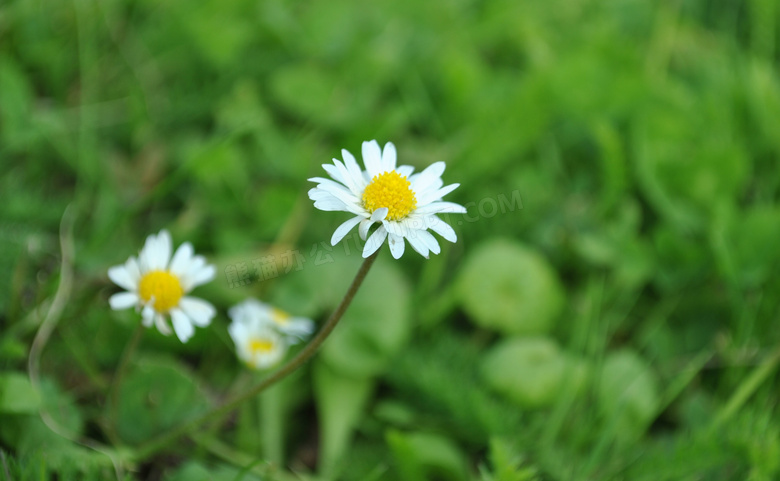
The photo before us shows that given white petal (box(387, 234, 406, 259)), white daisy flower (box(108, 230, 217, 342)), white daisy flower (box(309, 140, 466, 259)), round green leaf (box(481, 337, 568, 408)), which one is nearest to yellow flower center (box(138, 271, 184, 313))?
white daisy flower (box(108, 230, 217, 342))

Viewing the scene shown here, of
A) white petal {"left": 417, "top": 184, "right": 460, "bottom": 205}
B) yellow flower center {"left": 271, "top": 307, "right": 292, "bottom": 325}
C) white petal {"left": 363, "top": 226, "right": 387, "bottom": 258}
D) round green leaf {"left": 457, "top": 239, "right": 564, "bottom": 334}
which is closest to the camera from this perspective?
white petal {"left": 363, "top": 226, "right": 387, "bottom": 258}

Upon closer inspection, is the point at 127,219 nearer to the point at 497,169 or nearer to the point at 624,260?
the point at 497,169

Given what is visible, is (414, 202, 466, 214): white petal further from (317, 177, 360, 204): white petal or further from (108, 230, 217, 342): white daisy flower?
(108, 230, 217, 342): white daisy flower

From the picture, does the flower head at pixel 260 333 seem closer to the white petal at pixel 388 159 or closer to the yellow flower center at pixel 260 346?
the yellow flower center at pixel 260 346

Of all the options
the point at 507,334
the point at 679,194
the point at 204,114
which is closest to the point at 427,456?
the point at 507,334

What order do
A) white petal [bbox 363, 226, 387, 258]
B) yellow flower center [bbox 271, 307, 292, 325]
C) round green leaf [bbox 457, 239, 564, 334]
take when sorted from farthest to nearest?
round green leaf [bbox 457, 239, 564, 334] < yellow flower center [bbox 271, 307, 292, 325] < white petal [bbox 363, 226, 387, 258]

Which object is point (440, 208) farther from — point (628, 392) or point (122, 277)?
point (628, 392)
